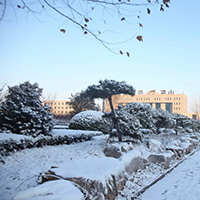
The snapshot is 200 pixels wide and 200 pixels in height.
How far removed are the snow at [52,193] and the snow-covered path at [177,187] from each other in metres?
1.46

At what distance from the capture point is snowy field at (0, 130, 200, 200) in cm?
284

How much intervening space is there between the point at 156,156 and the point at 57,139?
3.51 meters

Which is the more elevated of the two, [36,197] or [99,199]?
[36,197]

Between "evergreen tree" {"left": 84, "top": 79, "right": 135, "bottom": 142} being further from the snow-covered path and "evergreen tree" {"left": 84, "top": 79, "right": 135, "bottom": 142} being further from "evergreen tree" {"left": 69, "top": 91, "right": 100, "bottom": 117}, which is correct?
"evergreen tree" {"left": 69, "top": 91, "right": 100, "bottom": 117}

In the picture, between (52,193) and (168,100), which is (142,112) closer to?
(52,193)

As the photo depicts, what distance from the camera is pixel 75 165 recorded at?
3.12 metres

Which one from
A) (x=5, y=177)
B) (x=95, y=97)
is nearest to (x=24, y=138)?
(x=5, y=177)

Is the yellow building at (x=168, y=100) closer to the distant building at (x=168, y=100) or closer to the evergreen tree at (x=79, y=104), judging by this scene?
the distant building at (x=168, y=100)

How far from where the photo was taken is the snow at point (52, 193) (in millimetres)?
2086

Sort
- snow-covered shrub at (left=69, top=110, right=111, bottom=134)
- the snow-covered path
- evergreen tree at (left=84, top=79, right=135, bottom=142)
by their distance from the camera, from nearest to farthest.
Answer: the snow-covered path → evergreen tree at (left=84, top=79, right=135, bottom=142) → snow-covered shrub at (left=69, top=110, right=111, bottom=134)

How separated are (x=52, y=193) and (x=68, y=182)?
317mm

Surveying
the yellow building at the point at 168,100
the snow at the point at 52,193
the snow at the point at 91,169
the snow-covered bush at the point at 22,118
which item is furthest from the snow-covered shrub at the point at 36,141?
the yellow building at the point at 168,100

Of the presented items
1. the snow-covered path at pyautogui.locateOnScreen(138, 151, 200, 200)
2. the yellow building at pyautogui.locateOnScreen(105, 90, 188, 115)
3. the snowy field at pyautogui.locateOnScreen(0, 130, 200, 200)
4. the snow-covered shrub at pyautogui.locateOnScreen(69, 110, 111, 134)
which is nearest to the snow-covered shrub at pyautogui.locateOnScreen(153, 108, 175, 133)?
the snow-covered shrub at pyautogui.locateOnScreen(69, 110, 111, 134)

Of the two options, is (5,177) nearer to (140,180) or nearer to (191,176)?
(140,180)
